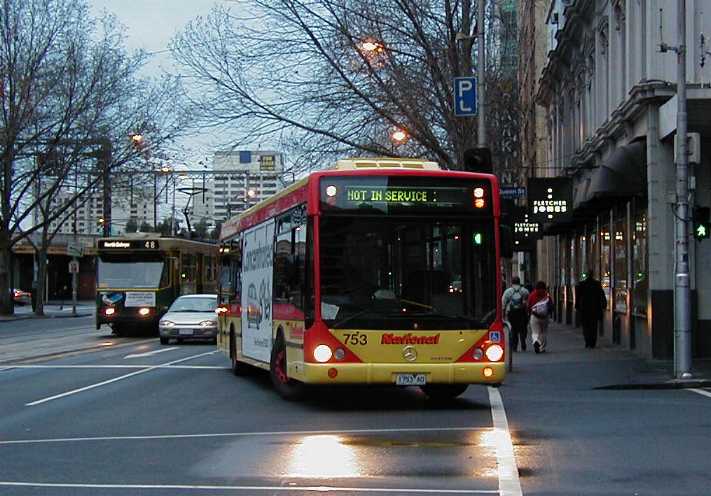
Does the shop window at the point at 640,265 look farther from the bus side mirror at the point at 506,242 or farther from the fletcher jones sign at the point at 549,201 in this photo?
the bus side mirror at the point at 506,242

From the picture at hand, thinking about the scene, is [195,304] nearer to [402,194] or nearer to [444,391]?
[444,391]

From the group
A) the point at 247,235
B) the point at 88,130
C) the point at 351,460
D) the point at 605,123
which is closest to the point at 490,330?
the point at 351,460

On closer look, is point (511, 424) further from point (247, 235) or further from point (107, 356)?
point (107, 356)

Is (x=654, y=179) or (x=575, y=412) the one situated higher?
(x=654, y=179)

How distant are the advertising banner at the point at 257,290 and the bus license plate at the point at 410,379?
11.0 feet

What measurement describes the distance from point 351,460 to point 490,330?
4.25 metres

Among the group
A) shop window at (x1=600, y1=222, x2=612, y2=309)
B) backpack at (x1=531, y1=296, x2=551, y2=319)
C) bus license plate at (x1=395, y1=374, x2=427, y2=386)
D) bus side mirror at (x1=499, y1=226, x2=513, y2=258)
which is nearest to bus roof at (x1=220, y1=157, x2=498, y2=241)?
bus side mirror at (x1=499, y1=226, x2=513, y2=258)

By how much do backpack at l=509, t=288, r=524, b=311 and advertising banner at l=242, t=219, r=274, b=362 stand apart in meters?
8.53

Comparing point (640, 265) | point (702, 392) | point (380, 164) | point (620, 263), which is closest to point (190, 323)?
point (620, 263)

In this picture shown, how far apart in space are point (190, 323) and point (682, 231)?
605 inches

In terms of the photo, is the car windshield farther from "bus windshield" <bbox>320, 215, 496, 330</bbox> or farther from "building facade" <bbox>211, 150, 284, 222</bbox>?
"bus windshield" <bbox>320, 215, 496, 330</bbox>

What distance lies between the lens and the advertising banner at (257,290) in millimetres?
16781

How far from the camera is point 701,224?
18.5m

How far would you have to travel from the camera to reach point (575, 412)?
14.2m
